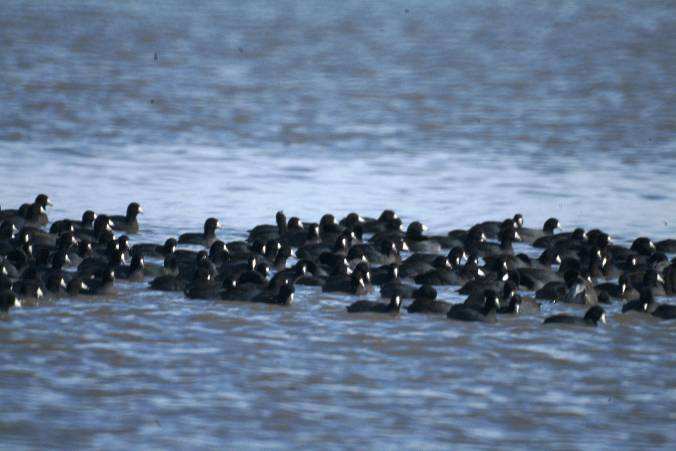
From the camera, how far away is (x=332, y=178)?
2455 cm

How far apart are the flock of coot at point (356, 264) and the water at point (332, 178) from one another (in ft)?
0.94

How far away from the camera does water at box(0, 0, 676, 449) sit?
13125 millimetres

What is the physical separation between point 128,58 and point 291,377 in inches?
940

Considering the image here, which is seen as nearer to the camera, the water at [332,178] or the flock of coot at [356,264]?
the water at [332,178]

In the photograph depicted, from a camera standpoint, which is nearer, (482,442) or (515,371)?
(482,442)

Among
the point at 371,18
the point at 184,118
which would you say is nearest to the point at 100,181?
the point at 184,118

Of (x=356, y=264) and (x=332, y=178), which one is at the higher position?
(x=332, y=178)

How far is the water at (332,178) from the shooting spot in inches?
517

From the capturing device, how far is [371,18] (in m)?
43.5

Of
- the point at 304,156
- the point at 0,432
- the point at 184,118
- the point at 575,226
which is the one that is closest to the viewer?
the point at 0,432

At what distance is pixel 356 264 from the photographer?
18234 mm

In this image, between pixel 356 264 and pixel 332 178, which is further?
pixel 332 178

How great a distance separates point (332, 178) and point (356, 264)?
252 inches

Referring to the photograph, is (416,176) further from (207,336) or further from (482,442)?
(482,442)
